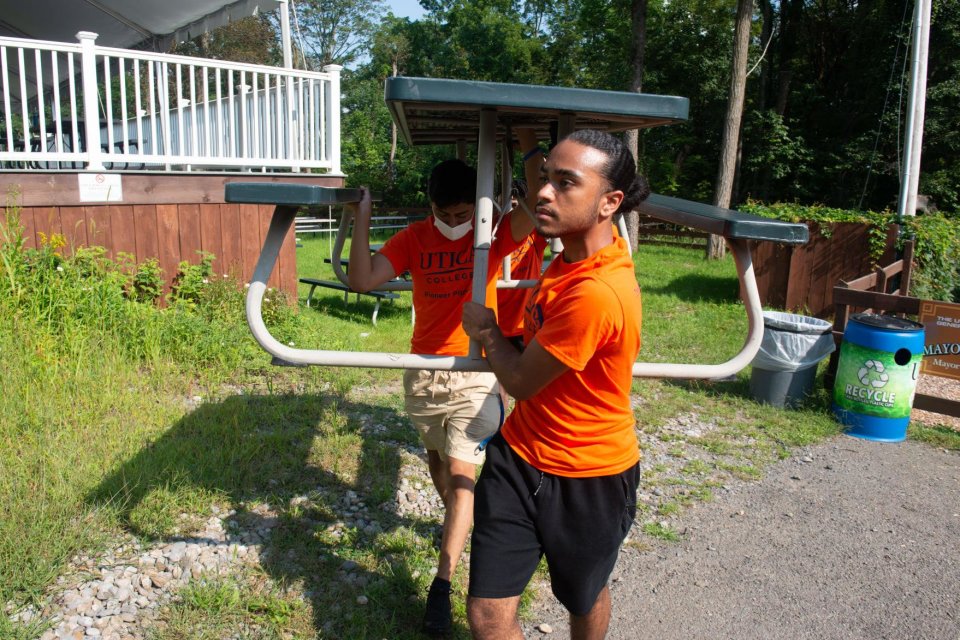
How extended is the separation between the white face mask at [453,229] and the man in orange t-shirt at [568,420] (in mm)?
877

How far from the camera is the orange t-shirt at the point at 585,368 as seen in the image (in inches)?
73.4

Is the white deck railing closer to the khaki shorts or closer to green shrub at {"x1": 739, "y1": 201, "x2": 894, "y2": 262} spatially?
the khaki shorts

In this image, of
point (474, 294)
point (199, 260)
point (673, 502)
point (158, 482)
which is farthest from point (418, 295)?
point (199, 260)

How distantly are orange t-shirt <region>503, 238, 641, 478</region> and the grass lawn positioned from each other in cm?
129

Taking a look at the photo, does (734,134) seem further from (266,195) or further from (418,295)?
(266,195)

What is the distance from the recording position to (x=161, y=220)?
268 inches

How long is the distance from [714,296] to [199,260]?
Answer: 24.3ft

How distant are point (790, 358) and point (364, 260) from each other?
4.29 m

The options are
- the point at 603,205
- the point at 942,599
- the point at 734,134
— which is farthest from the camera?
the point at 734,134

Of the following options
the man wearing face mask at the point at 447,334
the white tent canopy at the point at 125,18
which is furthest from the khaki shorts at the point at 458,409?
the white tent canopy at the point at 125,18

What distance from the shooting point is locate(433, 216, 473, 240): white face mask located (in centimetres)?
297

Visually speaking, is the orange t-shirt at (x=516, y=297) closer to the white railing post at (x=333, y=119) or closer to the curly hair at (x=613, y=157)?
the curly hair at (x=613, y=157)

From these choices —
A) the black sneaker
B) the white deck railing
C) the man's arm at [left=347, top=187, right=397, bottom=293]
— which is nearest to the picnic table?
the man's arm at [left=347, top=187, right=397, bottom=293]

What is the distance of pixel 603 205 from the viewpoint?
1952mm
